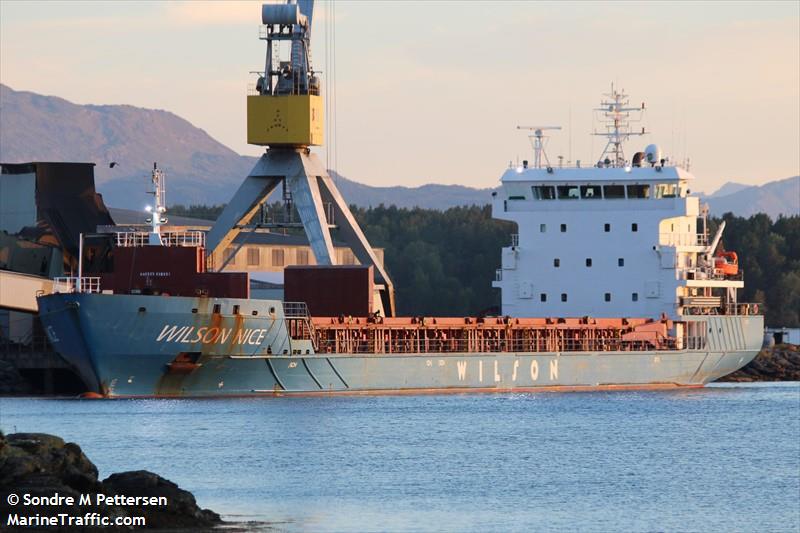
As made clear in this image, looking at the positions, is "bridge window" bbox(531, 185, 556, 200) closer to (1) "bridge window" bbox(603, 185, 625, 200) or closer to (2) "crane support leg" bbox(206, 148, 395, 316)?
(1) "bridge window" bbox(603, 185, 625, 200)

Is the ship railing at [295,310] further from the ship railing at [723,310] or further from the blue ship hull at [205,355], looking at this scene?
the ship railing at [723,310]

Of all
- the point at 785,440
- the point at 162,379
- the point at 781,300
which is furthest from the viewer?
the point at 781,300

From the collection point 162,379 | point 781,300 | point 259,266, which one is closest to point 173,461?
point 162,379

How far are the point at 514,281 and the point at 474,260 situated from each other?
4686cm

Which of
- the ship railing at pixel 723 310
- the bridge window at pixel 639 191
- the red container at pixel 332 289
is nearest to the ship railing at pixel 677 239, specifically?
the bridge window at pixel 639 191

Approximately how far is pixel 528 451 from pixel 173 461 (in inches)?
289

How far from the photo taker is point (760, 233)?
102 metres

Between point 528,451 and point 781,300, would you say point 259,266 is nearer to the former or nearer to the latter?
point 781,300

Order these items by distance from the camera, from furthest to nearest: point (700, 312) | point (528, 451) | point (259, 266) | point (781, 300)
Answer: point (781, 300)
point (259, 266)
point (700, 312)
point (528, 451)

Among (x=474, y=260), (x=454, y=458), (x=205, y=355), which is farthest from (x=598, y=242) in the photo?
(x=474, y=260)

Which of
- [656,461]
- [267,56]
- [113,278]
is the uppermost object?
[267,56]

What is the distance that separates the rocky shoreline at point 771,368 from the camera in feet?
249

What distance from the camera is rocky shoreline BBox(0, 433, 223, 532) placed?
2284 cm

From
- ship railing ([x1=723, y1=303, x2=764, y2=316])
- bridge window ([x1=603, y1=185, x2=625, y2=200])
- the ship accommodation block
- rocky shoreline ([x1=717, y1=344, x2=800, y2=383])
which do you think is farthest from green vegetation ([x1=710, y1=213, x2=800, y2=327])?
bridge window ([x1=603, y1=185, x2=625, y2=200])
